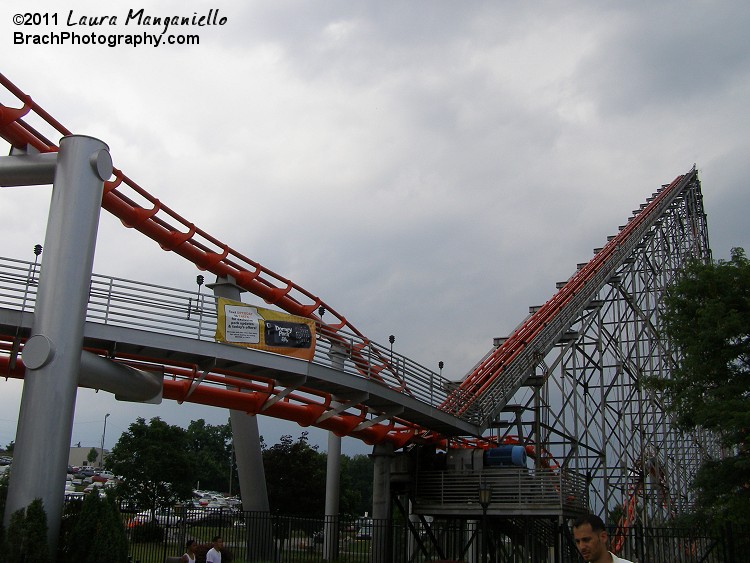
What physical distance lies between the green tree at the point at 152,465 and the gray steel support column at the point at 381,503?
25.1 metres


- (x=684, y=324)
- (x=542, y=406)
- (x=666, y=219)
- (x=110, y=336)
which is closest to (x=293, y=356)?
(x=110, y=336)

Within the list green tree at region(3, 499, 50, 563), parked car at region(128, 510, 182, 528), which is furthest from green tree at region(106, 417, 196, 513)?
green tree at region(3, 499, 50, 563)

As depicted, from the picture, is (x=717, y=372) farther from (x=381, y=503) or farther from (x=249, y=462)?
(x=249, y=462)

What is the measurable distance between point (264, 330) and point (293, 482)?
25547mm

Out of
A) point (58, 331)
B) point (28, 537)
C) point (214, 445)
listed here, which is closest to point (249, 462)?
point (58, 331)

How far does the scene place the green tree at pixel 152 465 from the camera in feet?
159

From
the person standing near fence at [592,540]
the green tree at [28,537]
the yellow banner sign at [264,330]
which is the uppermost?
the yellow banner sign at [264,330]

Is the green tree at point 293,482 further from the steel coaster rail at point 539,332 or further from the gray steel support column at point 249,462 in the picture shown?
the gray steel support column at point 249,462

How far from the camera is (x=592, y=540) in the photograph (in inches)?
182

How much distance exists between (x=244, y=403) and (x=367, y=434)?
17.6ft

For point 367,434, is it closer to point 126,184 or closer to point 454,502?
point 454,502

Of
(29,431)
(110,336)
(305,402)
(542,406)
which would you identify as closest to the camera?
(29,431)

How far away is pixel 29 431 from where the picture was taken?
1544 centimetres

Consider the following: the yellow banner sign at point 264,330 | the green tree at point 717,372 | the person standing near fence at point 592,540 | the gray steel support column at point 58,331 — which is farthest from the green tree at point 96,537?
the green tree at point 717,372
